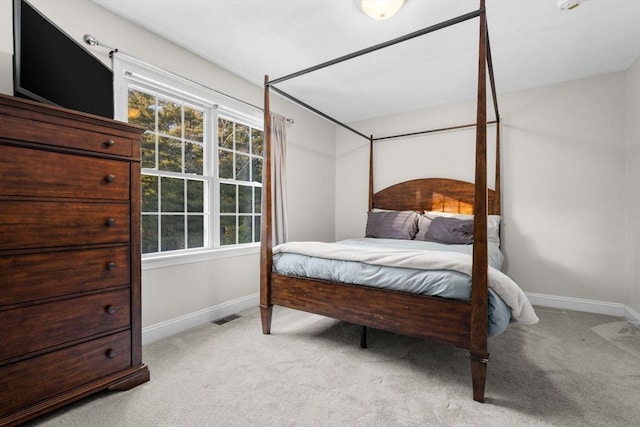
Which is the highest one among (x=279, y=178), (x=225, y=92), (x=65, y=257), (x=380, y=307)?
(x=225, y=92)

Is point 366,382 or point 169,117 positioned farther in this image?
point 169,117

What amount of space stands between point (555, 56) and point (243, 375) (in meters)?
3.69

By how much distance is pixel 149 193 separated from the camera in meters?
2.45

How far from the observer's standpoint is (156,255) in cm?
242

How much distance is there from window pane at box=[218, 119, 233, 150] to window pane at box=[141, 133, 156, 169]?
2.18 ft

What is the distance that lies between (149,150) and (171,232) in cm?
71

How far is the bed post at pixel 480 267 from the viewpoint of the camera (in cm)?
157

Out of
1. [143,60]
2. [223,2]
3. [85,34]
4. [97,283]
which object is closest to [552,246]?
[223,2]

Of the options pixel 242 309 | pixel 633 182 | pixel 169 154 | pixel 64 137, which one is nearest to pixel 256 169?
pixel 169 154

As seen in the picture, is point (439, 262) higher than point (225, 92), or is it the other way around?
point (225, 92)

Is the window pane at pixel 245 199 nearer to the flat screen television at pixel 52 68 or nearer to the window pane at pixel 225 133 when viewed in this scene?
the window pane at pixel 225 133

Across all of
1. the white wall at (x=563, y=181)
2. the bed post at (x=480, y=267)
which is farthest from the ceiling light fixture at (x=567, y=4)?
the white wall at (x=563, y=181)

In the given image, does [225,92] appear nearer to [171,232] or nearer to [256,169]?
[256,169]

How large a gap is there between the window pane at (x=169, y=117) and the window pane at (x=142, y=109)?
0.06 m
